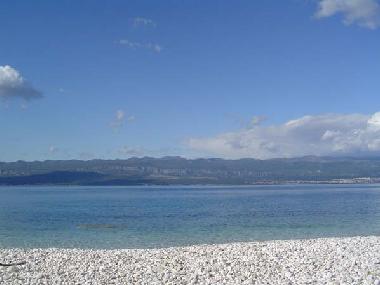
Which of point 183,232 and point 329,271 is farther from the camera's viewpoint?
point 183,232

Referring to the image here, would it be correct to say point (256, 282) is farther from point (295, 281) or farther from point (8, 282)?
point (8, 282)

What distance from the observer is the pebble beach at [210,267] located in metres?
17.1

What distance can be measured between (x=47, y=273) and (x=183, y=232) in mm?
24069

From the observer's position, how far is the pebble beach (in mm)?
17109

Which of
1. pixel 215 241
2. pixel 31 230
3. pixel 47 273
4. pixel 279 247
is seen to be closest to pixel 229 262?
pixel 279 247

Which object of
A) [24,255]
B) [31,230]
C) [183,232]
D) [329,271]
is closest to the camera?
[329,271]

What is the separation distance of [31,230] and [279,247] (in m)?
28.1

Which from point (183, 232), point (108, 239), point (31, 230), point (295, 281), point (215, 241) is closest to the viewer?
point (295, 281)

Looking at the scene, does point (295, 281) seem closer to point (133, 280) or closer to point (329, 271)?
point (329, 271)

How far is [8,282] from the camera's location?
16766 millimetres

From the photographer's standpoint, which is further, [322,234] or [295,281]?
[322,234]

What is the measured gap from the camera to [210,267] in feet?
63.3

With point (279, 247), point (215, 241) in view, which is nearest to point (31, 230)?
point (215, 241)

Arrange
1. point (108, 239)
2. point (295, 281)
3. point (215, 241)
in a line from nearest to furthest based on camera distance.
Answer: point (295, 281)
point (215, 241)
point (108, 239)
